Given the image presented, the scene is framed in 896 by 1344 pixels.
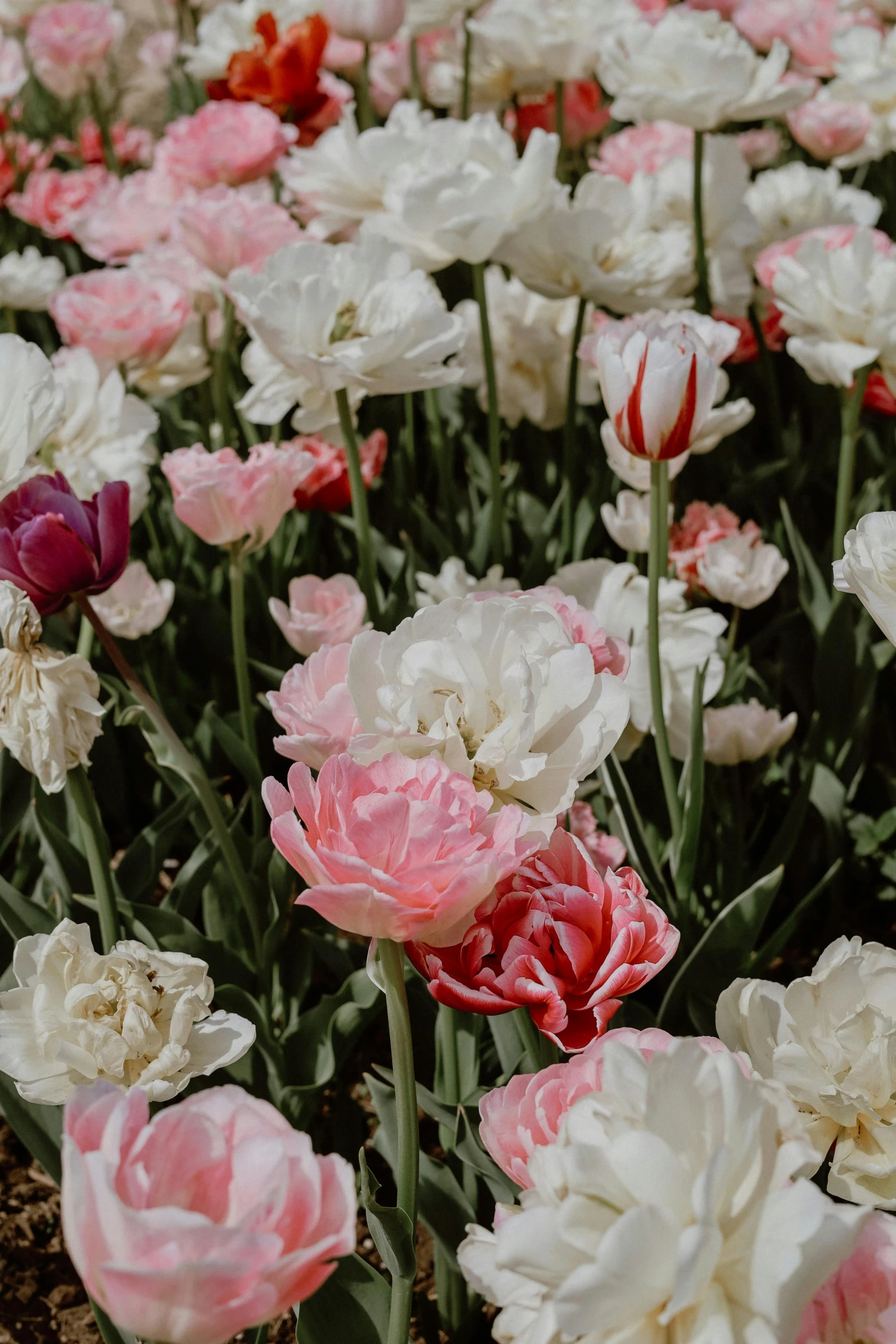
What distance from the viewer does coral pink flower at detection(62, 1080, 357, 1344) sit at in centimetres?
42

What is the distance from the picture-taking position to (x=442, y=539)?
5.25 ft

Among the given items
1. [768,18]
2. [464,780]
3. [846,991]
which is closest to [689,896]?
[846,991]

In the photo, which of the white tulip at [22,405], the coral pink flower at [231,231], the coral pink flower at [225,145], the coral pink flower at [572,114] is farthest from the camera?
the coral pink flower at [572,114]

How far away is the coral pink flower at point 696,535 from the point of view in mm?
1420

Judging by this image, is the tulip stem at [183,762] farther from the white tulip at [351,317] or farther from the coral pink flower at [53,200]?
the coral pink flower at [53,200]

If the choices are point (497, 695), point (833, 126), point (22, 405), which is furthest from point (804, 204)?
point (497, 695)

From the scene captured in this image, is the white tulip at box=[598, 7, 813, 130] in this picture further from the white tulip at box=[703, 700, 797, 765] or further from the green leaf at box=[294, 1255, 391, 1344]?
the green leaf at box=[294, 1255, 391, 1344]

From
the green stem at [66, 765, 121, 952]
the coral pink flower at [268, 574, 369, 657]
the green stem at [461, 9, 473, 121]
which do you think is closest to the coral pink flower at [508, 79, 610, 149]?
the green stem at [461, 9, 473, 121]

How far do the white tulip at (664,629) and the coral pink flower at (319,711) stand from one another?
483 mm

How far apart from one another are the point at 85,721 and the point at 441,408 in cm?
133

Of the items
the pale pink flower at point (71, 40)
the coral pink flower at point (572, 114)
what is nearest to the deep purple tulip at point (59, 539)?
the coral pink flower at point (572, 114)

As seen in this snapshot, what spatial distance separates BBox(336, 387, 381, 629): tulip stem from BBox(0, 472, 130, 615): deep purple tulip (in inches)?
15.4

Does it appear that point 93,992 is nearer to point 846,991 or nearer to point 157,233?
point 846,991

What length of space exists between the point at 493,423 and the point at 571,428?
18 cm
